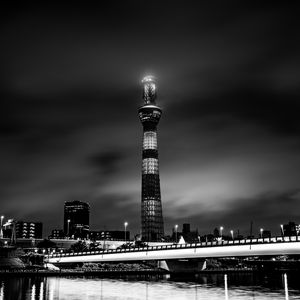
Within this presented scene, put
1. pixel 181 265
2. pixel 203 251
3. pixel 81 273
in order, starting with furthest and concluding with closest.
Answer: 1. pixel 181 265
2. pixel 81 273
3. pixel 203 251

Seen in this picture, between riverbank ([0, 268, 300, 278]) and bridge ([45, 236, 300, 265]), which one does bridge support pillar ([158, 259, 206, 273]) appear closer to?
riverbank ([0, 268, 300, 278])

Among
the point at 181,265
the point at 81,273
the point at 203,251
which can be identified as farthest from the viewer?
the point at 181,265

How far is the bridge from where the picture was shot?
84.8 m

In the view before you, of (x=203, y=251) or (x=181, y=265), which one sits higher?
(x=203, y=251)

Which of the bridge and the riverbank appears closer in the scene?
the bridge

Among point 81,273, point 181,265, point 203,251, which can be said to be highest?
point 203,251

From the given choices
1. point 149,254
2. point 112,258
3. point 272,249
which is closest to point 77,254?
point 112,258

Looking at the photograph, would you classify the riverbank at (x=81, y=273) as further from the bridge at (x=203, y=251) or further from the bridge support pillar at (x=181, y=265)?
the bridge at (x=203, y=251)

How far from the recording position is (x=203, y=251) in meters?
101

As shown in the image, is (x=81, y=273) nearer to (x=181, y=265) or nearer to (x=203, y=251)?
(x=181, y=265)

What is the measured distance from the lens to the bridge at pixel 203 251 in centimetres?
8481

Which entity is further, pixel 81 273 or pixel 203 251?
pixel 81 273

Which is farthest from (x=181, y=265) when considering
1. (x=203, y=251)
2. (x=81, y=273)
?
(x=203, y=251)

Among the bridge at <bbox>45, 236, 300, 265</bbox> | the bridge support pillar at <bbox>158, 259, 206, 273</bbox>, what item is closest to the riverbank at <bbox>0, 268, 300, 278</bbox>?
the bridge support pillar at <bbox>158, 259, 206, 273</bbox>
